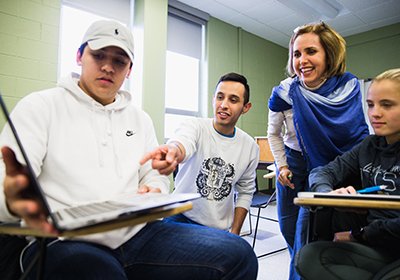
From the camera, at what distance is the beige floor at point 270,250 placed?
1.95 m

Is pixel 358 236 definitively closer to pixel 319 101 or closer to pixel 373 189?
pixel 373 189

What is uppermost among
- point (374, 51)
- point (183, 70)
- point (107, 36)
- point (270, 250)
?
point (374, 51)

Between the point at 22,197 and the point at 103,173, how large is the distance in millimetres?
447

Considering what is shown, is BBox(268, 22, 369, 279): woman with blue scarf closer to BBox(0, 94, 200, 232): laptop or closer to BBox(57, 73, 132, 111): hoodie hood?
BBox(57, 73, 132, 111): hoodie hood

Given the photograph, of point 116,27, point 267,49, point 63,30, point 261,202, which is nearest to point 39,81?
point 63,30

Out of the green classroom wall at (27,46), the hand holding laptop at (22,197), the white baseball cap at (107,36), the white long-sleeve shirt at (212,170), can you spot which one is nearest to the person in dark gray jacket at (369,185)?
the white long-sleeve shirt at (212,170)

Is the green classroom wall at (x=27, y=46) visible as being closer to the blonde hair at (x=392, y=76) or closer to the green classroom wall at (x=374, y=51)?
the blonde hair at (x=392, y=76)

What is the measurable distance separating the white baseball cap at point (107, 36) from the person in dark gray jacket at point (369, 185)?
883 millimetres

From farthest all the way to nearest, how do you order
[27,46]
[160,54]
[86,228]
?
[160,54]
[27,46]
[86,228]

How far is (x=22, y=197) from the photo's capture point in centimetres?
47

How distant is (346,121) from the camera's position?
1.30m

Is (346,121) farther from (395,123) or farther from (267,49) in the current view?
(267,49)

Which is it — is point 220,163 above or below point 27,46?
below

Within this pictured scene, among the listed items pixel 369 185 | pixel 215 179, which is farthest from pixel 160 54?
pixel 369 185
